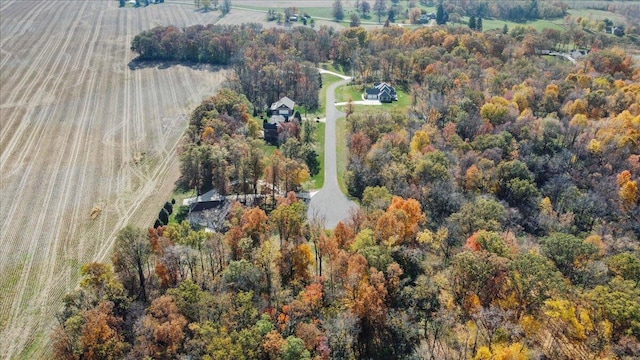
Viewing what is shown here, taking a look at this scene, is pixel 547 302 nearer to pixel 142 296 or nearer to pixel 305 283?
pixel 305 283

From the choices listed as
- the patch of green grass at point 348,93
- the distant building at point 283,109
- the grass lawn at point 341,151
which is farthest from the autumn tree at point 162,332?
the patch of green grass at point 348,93

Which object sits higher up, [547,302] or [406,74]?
[406,74]

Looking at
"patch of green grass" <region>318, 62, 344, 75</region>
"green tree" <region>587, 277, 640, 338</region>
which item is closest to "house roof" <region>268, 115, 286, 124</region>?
"patch of green grass" <region>318, 62, 344, 75</region>

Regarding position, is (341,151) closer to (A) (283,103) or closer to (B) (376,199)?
(A) (283,103)

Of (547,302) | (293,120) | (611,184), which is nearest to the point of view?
(547,302)

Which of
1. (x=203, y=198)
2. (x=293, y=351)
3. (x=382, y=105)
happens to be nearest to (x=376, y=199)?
(x=293, y=351)

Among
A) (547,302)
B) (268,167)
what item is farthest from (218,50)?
(547,302)
